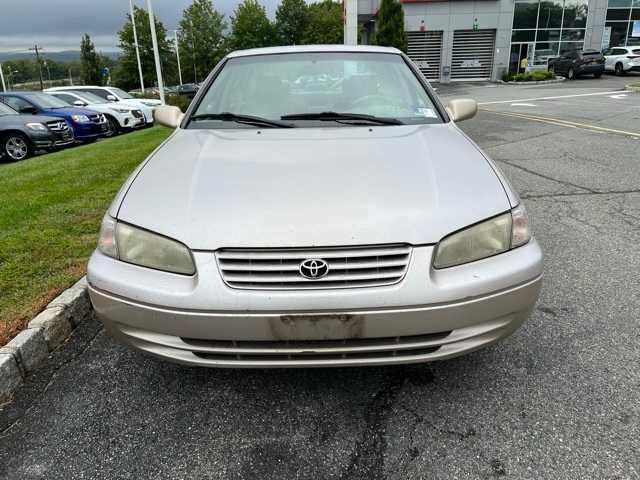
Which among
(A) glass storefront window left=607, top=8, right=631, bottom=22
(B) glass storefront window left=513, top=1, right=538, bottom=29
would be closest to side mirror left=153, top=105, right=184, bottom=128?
(B) glass storefront window left=513, top=1, right=538, bottom=29

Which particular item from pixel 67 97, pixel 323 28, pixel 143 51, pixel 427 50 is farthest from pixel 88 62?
pixel 67 97

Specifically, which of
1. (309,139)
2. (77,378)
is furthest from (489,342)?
(77,378)

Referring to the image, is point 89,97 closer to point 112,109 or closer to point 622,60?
point 112,109

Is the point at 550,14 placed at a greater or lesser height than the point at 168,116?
greater

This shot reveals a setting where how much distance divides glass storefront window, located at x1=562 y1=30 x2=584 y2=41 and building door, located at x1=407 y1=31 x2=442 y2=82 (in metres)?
8.58

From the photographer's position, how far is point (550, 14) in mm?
34469

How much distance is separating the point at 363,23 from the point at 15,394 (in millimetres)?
43503

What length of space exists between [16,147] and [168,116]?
32.0ft

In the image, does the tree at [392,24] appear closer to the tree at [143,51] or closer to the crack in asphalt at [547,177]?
the crack in asphalt at [547,177]

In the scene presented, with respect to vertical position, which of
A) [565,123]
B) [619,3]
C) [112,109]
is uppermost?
[619,3]

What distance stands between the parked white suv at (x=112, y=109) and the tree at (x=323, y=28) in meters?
45.6

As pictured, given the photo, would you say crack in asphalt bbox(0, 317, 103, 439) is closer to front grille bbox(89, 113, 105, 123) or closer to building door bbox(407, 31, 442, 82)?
front grille bbox(89, 113, 105, 123)

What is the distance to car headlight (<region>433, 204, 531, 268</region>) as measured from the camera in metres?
2.01

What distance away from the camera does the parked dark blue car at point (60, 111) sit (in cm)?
1294
